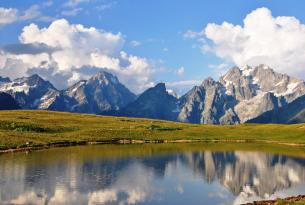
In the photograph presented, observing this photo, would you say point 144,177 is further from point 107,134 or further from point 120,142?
point 107,134

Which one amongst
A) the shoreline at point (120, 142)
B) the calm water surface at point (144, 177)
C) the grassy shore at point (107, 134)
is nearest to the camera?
the calm water surface at point (144, 177)

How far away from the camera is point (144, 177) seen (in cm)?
6719

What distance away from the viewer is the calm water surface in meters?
52.1

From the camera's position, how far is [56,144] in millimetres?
108438

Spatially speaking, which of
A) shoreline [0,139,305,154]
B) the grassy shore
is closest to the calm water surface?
shoreline [0,139,305,154]

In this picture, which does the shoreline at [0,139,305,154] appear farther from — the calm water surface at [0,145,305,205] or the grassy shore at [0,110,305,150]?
the calm water surface at [0,145,305,205]

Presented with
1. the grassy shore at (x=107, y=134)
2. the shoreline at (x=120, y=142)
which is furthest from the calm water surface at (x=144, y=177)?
the grassy shore at (x=107, y=134)

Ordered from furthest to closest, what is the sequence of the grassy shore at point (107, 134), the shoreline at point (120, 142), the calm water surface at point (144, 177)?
the grassy shore at point (107, 134) < the shoreline at point (120, 142) < the calm water surface at point (144, 177)

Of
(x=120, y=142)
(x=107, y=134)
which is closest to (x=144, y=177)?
(x=120, y=142)

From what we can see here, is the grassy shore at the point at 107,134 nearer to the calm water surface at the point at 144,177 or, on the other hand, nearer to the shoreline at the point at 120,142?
the shoreline at the point at 120,142

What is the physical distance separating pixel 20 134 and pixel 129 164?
4462 centimetres

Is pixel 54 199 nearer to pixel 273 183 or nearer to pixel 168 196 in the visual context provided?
pixel 168 196

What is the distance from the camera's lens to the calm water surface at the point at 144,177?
52094mm

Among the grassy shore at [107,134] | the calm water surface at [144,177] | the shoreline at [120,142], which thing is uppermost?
the grassy shore at [107,134]
